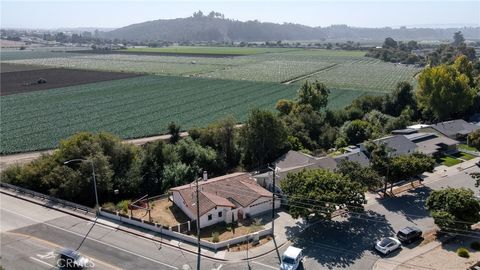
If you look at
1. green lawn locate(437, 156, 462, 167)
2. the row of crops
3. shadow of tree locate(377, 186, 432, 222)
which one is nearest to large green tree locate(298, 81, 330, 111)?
green lawn locate(437, 156, 462, 167)

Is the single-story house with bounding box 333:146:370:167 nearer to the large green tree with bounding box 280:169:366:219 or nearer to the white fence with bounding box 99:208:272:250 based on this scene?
the large green tree with bounding box 280:169:366:219

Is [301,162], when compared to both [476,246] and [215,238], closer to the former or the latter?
[215,238]

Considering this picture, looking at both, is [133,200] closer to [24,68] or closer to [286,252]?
[286,252]

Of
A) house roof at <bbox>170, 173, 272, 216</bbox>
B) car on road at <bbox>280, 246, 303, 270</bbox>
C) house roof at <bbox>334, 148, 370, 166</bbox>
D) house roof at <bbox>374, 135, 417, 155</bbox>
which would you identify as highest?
house roof at <bbox>374, 135, 417, 155</bbox>

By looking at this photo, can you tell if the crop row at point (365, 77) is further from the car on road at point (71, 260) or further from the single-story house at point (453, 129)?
the car on road at point (71, 260)

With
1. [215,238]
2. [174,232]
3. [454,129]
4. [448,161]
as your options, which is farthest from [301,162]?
[454,129]
